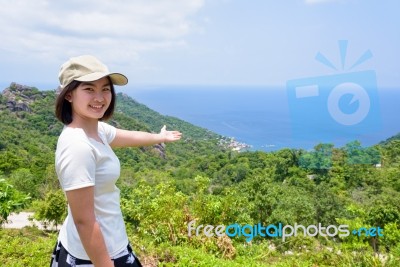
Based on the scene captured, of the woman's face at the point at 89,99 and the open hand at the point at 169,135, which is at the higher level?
the woman's face at the point at 89,99

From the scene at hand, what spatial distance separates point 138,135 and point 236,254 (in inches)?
107

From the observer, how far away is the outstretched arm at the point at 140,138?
4.22 ft

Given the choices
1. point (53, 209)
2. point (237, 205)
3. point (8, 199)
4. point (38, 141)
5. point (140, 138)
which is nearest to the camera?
point (140, 138)

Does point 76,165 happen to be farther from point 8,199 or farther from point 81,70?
point 8,199

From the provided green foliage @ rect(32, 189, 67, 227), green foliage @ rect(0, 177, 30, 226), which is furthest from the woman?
green foliage @ rect(32, 189, 67, 227)

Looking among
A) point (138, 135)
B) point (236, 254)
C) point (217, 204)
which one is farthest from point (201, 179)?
point (138, 135)

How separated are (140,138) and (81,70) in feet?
1.63

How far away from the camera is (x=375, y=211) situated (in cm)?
895

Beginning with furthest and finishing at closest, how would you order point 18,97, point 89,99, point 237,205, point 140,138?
point 18,97, point 237,205, point 140,138, point 89,99

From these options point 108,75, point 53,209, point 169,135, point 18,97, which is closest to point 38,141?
point 18,97

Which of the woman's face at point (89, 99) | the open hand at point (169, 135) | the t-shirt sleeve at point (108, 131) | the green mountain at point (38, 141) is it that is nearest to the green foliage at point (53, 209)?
the open hand at point (169, 135)

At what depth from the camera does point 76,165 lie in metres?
0.85

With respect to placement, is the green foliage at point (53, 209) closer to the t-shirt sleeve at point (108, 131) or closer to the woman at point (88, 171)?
the t-shirt sleeve at point (108, 131)

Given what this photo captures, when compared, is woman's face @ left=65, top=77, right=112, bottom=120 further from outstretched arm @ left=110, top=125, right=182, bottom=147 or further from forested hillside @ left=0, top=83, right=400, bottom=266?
outstretched arm @ left=110, top=125, right=182, bottom=147
